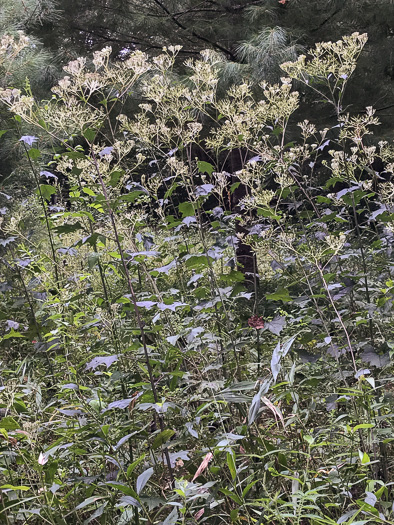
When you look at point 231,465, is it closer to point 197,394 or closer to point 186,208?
point 197,394

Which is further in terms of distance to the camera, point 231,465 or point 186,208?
point 186,208

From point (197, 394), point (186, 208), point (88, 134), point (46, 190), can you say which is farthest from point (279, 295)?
point (46, 190)

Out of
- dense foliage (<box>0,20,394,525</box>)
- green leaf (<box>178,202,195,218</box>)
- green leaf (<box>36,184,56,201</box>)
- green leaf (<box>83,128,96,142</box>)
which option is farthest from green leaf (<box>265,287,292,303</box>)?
green leaf (<box>36,184,56,201</box>)

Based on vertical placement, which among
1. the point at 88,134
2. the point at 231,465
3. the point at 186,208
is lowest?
the point at 231,465

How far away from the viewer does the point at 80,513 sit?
187 cm

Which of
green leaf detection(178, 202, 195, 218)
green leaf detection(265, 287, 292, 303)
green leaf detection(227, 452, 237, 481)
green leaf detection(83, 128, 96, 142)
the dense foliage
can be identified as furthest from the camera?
green leaf detection(178, 202, 195, 218)

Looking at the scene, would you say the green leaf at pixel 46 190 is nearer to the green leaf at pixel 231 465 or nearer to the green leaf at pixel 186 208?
the green leaf at pixel 186 208

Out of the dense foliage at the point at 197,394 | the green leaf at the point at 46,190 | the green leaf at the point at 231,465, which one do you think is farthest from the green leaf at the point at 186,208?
the green leaf at the point at 231,465

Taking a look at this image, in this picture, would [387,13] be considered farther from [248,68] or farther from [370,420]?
[370,420]

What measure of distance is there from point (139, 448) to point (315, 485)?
2.20ft

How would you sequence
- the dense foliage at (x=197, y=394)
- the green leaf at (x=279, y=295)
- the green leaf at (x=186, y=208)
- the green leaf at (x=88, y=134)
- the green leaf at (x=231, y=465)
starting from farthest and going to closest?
the green leaf at (x=186, y=208) < the green leaf at (x=279, y=295) < the green leaf at (x=88, y=134) < the dense foliage at (x=197, y=394) < the green leaf at (x=231, y=465)

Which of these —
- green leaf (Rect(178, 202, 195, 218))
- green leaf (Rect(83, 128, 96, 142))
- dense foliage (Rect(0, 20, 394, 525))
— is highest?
green leaf (Rect(83, 128, 96, 142))

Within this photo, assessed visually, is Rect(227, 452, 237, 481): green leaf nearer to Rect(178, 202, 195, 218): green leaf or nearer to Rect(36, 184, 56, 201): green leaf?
Rect(178, 202, 195, 218): green leaf

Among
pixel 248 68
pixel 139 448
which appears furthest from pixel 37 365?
pixel 248 68
